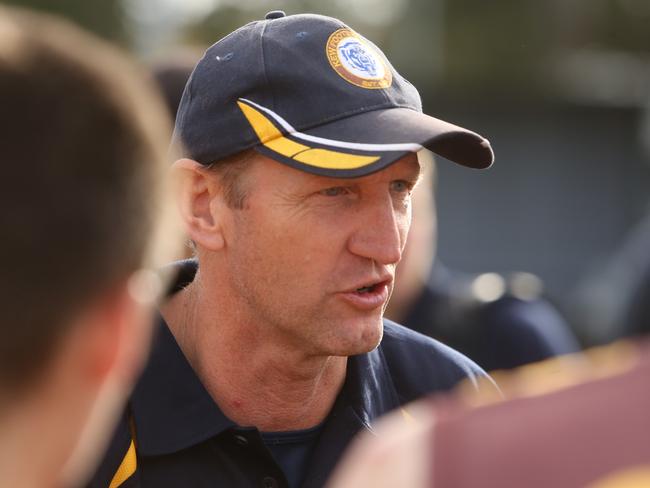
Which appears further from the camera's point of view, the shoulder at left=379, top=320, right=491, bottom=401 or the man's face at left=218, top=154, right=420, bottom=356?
the shoulder at left=379, top=320, right=491, bottom=401

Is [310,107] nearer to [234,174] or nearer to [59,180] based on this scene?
[234,174]

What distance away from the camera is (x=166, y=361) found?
10.5ft

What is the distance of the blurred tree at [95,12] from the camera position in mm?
30156

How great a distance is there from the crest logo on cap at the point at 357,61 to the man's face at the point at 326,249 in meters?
0.23

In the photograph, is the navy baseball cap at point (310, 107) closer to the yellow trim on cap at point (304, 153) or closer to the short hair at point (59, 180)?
the yellow trim on cap at point (304, 153)

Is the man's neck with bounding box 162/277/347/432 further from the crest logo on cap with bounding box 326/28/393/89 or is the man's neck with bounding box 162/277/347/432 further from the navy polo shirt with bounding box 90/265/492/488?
the crest logo on cap with bounding box 326/28/393/89

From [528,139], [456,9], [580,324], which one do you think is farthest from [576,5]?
[580,324]

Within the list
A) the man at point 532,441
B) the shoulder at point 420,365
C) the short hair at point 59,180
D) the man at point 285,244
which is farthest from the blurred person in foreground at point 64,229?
the shoulder at point 420,365

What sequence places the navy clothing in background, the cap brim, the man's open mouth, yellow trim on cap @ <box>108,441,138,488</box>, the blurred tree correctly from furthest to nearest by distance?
the blurred tree → the navy clothing in background → the man's open mouth → the cap brim → yellow trim on cap @ <box>108,441,138,488</box>

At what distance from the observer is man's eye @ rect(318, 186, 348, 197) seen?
321 centimetres

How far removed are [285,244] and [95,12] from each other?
29230 mm

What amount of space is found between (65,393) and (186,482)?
150 centimetres

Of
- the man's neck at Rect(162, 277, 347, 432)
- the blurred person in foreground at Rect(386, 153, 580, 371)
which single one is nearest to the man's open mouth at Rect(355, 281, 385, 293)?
the man's neck at Rect(162, 277, 347, 432)

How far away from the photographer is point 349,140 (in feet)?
10.3
